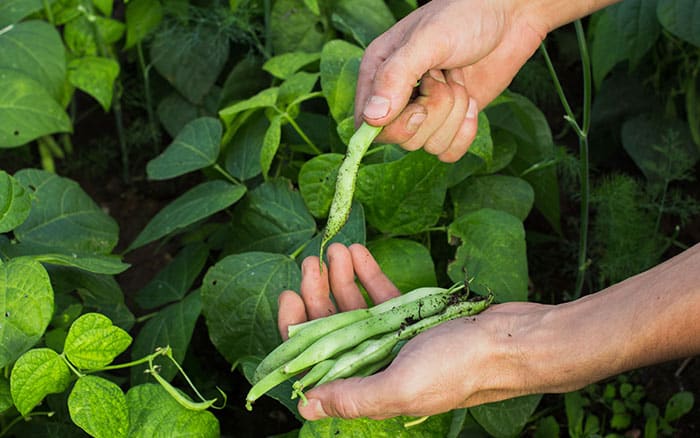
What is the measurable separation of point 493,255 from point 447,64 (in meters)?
0.52

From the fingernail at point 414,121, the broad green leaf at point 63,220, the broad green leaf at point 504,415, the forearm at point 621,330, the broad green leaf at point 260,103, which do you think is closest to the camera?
the forearm at point 621,330

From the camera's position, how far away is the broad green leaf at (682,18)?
2.62 m

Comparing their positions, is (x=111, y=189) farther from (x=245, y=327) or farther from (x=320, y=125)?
(x=245, y=327)

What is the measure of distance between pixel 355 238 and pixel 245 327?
36 centimetres

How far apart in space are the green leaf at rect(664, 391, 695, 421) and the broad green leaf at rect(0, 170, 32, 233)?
1.88m

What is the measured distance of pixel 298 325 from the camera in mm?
1761

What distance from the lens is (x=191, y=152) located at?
8.21 feet

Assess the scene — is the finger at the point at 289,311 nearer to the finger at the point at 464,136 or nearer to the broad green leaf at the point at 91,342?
the broad green leaf at the point at 91,342

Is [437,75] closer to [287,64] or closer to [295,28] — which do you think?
[287,64]

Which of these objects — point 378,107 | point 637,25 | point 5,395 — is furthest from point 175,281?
point 637,25

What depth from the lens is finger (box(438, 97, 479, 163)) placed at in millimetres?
2141

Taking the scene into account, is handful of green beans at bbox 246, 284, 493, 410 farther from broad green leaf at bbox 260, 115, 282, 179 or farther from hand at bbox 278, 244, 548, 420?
broad green leaf at bbox 260, 115, 282, 179

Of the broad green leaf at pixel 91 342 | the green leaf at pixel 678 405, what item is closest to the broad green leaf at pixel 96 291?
the broad green leaf at pixel 91 342

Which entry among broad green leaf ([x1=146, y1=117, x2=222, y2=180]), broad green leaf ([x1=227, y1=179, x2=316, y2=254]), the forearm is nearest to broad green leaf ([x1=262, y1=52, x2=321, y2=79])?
broad green leaf ([x1=146, y1=117, x2=222, y2=180])
